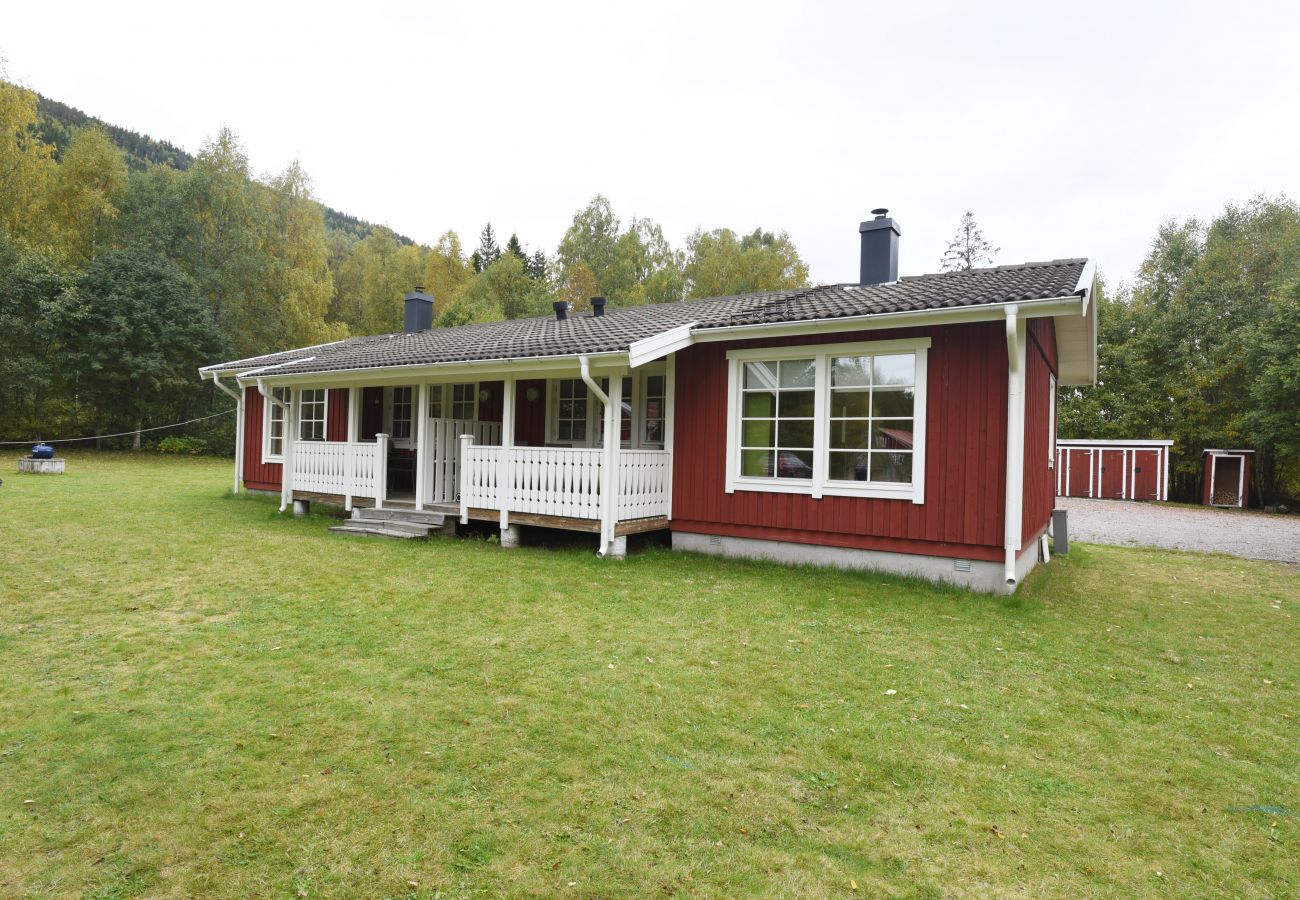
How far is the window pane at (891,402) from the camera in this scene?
7.20 metres

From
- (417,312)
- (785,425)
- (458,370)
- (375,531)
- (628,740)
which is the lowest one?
(628,740)

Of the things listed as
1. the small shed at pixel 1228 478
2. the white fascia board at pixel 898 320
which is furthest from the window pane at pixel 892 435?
the small shed at pixel 1228 478

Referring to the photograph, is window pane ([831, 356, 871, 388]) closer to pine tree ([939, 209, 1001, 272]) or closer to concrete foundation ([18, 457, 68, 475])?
concrete foundation ([18, 457, 68, 475])

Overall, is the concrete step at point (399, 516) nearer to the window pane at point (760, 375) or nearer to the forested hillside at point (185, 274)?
the window pane at point (760, 375)

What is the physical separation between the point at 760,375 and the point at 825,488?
1538 mm

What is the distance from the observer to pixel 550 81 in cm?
1730

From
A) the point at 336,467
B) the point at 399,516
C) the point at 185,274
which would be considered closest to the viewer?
the point at 399,516

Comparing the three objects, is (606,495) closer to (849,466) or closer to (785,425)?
(785,425)

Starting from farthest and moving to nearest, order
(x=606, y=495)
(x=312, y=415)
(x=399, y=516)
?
(x=312, y=415), (x=399, y=516), (x=606, y=495)

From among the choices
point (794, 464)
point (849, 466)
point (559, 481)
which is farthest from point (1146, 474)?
point (559, 481)

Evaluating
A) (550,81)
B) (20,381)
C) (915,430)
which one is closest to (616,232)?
(550,81)

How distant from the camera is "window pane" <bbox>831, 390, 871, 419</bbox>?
7367 millimetres

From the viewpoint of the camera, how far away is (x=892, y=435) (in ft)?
23.7

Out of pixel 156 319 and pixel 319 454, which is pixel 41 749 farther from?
pixel 156 319
